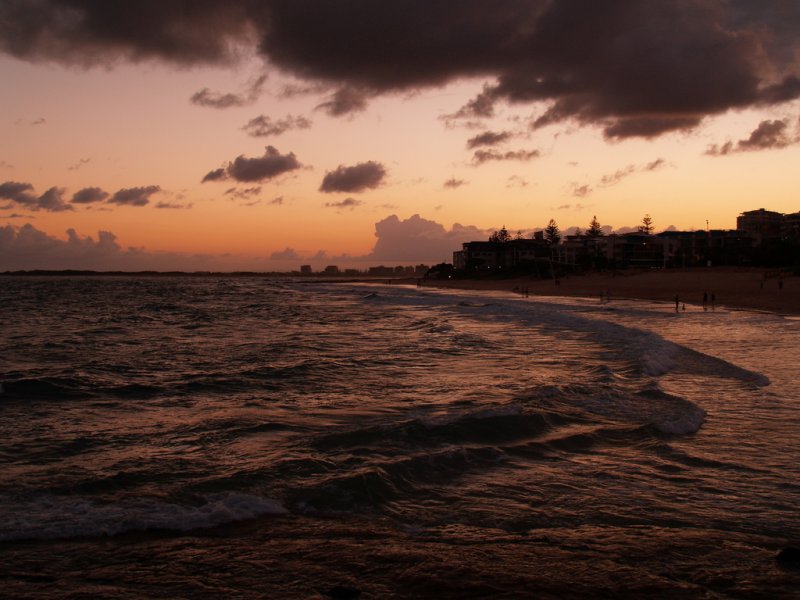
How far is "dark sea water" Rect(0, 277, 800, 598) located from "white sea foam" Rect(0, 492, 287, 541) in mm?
35

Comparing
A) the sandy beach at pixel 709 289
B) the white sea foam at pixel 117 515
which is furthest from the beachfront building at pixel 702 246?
Result: the white sea foam at pixel 117 515

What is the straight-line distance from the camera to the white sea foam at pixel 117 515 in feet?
22.5

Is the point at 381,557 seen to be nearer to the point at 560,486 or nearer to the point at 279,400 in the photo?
the point at 560,486

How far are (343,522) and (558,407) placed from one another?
705cm

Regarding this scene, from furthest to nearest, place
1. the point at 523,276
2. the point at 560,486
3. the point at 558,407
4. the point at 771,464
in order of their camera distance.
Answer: the point at 523,276, the point at 558,407, the point at 771,464, the point at 560,486

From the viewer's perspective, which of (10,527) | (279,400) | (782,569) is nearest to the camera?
(782,569)

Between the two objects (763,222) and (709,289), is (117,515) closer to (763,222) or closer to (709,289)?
(709,289)

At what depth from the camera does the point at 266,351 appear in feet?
77.9

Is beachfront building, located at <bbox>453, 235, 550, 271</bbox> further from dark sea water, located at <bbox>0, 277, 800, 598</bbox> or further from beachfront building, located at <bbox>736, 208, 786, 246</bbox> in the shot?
dark sea water, located at <bbox>0, 277, 800, 598</bbox>

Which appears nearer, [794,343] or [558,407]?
[558,407]

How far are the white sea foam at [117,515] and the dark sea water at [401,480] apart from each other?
0.11 feet

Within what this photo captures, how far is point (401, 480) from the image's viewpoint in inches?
340

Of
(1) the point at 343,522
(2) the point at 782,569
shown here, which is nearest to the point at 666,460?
(2) the point at 782,569

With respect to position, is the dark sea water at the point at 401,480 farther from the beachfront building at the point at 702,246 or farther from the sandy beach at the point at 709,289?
the beachfront building at the point at 702,246
